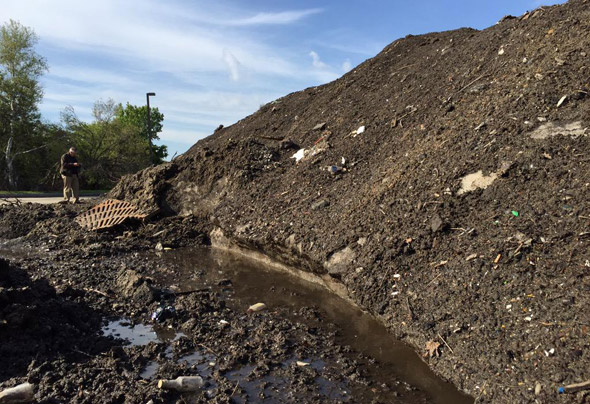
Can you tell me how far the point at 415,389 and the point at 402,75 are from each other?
8.78 metres

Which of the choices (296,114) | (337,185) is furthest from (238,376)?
(296,114)

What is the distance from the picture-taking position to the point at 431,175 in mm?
6129

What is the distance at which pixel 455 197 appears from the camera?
18.2 ft

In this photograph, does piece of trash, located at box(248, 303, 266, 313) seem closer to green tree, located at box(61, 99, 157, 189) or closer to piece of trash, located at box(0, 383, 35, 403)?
piece of trash, located at box(0, 383, 35, 403)

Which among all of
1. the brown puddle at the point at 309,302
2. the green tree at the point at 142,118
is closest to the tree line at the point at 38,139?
the green tree at the point at 142,118

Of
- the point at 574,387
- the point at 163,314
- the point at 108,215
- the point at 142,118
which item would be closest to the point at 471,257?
the point at 574,387

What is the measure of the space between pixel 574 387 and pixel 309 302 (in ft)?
10.9

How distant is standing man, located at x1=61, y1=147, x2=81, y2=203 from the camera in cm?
1222

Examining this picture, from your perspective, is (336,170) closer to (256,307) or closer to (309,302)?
(309,302)

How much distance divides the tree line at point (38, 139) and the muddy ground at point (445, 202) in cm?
1731

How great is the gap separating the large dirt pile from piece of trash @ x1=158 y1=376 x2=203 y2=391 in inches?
79.8

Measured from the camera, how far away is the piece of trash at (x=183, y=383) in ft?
11.9

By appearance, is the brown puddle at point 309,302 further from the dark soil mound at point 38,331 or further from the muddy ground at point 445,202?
the dark soil mound at point 38,331

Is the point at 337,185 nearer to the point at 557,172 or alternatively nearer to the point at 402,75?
the point at 557,172
